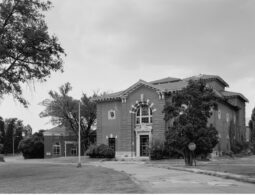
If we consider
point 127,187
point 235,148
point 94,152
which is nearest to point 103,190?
point 127,187

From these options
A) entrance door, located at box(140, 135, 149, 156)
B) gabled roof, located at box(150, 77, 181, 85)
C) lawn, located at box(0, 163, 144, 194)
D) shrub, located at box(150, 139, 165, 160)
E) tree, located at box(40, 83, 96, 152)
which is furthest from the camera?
tree, located at box(40, 83, 96, 152)

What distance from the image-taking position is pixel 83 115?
7019cm

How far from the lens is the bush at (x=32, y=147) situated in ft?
226

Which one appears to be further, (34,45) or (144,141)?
(144,141)

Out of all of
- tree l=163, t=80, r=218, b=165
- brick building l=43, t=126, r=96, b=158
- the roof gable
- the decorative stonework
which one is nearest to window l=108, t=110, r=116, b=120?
the roof gable

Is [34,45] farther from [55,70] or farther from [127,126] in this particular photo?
[127,126]

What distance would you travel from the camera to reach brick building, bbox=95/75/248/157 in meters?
48.2

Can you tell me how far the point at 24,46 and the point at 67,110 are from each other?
137 feet

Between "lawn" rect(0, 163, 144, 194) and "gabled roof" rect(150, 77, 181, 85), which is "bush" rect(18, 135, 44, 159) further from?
"lawn" rect(0, 163, 144, 194)

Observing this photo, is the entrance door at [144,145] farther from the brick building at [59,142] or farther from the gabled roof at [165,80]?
the brick building at [59,142]

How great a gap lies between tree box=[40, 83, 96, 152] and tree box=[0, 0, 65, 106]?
3824 cm

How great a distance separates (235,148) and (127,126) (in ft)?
47.5

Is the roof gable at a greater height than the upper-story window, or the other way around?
the roof gable

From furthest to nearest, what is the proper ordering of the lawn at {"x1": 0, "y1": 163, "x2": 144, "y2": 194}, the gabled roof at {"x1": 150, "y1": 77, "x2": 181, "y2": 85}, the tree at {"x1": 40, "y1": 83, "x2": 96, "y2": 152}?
the tree at {"x1": 40, "y1": 83, "x2": 96, "y2": 152} → the gabled roof at {"x1": 150, "y1": 77, "x2": 181, "y2": 85} → the lawn at {"x1": 0, "y1": 163, "x2": 144, "y2": 194}
